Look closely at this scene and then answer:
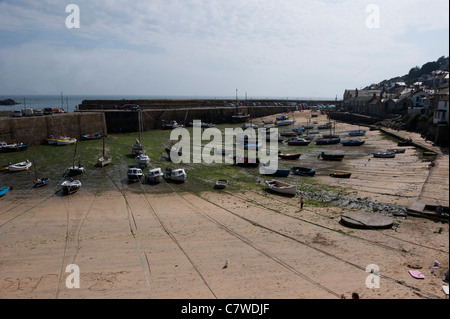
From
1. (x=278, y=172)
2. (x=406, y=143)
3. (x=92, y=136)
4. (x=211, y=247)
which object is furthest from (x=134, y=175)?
(x=406, y=143)

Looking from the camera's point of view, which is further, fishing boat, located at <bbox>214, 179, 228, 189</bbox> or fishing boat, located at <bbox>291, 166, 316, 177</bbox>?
fishing boat, located at <bbox>291, 166, 316, 177</bbox>

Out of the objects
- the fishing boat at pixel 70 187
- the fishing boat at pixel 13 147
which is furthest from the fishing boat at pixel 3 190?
the fishing boat at pixel 13 147

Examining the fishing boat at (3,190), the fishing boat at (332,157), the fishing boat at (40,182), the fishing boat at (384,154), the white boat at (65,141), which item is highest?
the white boat at (65,141)

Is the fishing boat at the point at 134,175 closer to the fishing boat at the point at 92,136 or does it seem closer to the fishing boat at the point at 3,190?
the fishing boat at the point at 3,190

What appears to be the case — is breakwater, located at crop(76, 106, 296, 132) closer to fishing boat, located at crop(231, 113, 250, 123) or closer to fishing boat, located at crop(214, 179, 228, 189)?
fishing boat, located at crop(231, 113, 250, 123)

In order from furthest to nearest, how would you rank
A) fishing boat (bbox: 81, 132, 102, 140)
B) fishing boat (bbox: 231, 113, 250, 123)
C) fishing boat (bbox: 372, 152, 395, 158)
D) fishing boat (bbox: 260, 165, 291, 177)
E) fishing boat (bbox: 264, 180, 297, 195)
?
1. fishing boat (bbox: 231, 113, 250, 123)
2. fishing boat (bbox: 81, 132, 102, 140)
3. fishing boat (bbox: 372, 152, 395, 158)
4. fishing boat (bbox: 260, 165, 291, 177)
5. fishing boat (bbox: 264, 180, 297, 195)

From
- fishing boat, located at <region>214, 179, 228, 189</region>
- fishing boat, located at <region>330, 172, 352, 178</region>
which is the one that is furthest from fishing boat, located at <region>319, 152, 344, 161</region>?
fishing boat, located at <region>214, 179, 228, 189</region>

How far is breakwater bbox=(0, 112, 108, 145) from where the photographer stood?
124 ft

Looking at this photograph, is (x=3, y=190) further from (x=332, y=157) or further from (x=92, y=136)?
(x=332, y=157)

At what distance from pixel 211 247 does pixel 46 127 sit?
35.0 meters

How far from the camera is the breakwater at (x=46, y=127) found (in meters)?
37.8

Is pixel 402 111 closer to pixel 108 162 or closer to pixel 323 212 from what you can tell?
pixel 323 212

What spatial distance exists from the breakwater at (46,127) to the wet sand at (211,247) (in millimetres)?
18764

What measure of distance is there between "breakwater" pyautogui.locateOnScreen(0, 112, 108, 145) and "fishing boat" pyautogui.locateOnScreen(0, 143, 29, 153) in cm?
193
